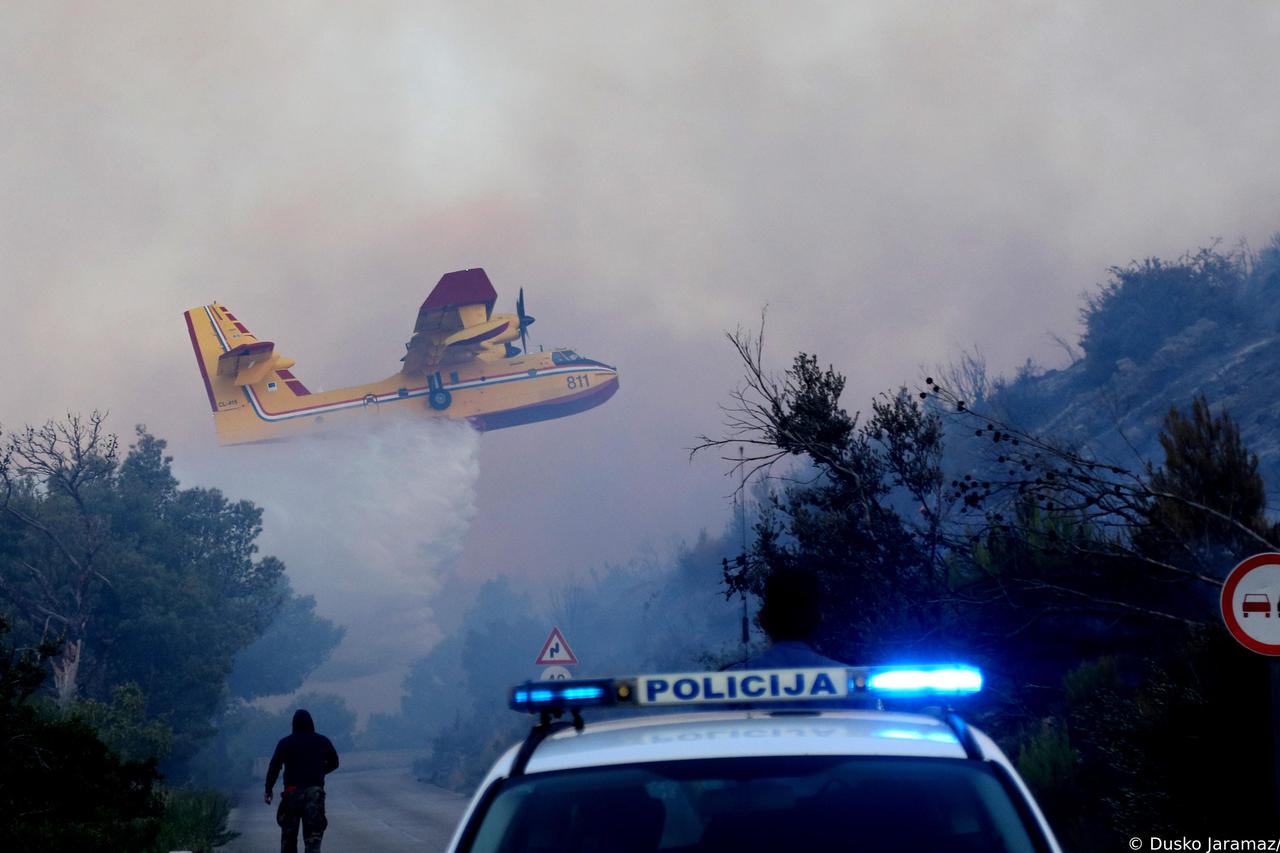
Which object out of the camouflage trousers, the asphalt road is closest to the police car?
the camouflage trousers

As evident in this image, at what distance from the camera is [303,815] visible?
14914mm

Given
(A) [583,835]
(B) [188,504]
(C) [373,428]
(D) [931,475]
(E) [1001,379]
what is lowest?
(A) [583,835]

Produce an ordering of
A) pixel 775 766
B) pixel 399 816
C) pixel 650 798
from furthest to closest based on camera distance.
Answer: pixel 399 816 → pixel 650 798 → pixel 775 766

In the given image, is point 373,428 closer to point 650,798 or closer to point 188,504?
point 188,504

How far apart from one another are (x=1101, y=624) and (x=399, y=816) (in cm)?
2219

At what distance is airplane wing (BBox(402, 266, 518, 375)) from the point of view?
254 ft

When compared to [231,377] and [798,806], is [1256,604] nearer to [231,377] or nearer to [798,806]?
[798,806]

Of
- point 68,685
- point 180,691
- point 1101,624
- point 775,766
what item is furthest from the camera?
point 180,691

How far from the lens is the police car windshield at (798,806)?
3195 millimetres

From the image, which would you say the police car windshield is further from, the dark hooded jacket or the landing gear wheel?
the landing gear wheel

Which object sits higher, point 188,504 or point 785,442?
point 188,504

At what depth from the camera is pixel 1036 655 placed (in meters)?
19.2

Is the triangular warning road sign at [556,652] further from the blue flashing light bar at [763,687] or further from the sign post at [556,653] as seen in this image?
the blue flashing light bar at [763,687]

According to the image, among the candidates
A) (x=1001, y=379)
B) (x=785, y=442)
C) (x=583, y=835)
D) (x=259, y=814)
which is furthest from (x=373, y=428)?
(x=583, y=835)
